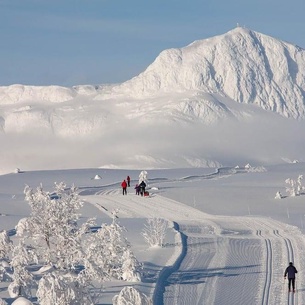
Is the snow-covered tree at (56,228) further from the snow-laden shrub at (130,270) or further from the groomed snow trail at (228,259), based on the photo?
the groomed snow trail at (228,259)

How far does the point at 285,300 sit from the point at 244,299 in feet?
2.93

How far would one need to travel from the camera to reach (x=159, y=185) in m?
48.6

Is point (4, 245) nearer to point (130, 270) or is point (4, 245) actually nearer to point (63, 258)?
point (63, 258)

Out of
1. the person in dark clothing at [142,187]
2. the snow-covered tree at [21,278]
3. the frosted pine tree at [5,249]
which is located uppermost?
the person in dark clothing at [142,187]

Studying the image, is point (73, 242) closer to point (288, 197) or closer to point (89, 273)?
point (89, 273)

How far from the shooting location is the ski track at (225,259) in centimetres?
1841

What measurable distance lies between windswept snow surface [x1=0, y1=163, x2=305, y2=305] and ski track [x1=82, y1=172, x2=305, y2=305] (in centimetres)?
2

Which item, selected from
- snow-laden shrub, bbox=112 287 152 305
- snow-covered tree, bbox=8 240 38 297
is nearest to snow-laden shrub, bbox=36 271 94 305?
snow-laden shrub, bbox=112 287 152 305

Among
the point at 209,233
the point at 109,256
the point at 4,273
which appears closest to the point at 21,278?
the point at 4,273

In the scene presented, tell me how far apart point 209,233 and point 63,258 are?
10394 millimetres

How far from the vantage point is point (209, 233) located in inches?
1149

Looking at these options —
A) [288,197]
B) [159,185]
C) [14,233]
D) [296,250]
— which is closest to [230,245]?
[296,250]

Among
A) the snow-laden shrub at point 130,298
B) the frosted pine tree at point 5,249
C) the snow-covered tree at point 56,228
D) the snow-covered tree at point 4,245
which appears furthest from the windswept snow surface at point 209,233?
the snow-laden shrub at point 130,298

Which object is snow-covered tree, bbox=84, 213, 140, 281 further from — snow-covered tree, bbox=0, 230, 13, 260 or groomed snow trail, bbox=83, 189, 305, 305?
snow-covered tree, bbox=0, 230, 13, 260
